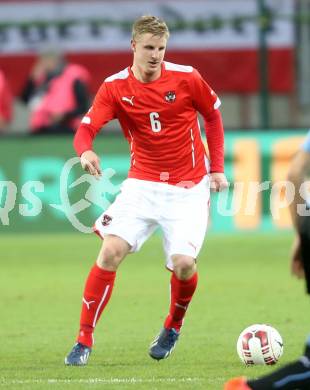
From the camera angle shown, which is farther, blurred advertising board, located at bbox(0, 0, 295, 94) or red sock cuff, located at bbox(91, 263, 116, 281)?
blurred advertising board, located at bbox(0, 0, 295, 94)

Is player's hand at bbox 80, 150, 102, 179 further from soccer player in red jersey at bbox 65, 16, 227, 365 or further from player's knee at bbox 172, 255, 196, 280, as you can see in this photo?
player's knee at bbox 172, 255, 196, 280

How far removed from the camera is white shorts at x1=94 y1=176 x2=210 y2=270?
8109mm

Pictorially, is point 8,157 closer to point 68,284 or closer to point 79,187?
point 79,187

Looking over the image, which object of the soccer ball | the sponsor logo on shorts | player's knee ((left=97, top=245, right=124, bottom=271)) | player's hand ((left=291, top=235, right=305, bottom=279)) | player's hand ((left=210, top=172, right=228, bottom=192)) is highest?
player's hand ((left=291, top=235, right=305, bottom=279))

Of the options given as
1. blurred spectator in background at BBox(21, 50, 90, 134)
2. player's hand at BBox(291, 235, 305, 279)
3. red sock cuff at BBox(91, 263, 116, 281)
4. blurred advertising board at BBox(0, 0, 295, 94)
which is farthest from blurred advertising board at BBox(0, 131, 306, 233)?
player's hand at BBox(291, 235, 305, 279)

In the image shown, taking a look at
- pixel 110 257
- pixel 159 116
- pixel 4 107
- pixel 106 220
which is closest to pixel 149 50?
pixel 159 116

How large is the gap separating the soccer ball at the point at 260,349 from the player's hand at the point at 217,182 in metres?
0.99

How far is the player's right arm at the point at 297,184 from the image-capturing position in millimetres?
5883

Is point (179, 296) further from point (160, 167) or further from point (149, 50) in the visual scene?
point (149, 50)

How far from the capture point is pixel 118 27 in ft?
61.4

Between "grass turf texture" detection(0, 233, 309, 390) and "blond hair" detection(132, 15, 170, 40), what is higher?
"blond hair" detection(132, 15, 170, 40)

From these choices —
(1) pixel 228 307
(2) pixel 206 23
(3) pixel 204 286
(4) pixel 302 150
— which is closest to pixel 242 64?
(2) pixel 206 23

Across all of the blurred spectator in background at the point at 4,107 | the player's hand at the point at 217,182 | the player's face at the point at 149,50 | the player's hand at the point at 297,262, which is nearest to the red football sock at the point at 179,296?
the player's hand at the point at 217,182

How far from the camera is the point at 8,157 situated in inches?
650
